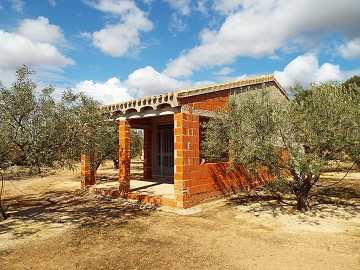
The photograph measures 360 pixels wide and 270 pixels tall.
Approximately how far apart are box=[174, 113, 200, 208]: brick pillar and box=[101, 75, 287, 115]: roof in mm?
667

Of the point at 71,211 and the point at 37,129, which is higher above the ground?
the point at 37,129

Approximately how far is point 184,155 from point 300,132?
3.79 metres

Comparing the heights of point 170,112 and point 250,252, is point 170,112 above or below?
above

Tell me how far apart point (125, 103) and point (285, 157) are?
6735 millimetres

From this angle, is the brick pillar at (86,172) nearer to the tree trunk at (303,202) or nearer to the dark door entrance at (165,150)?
the dark door entrance at (165,150)

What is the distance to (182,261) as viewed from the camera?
548 centimetres

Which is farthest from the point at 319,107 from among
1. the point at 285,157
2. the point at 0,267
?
the point at 0,267

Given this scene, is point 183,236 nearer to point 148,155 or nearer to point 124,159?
point 124,159

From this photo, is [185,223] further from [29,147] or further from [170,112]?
[29,147]

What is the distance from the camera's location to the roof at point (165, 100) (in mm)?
9705

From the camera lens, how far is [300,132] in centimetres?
807

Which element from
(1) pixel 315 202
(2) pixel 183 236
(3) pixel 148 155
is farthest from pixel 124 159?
(1) pixel 315 202

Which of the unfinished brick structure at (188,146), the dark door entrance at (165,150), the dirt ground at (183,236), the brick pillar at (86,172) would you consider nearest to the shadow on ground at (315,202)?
the dirt ground at (183,236)

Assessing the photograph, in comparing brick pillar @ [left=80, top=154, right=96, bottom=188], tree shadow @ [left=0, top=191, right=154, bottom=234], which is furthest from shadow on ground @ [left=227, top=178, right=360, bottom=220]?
brick pillar @ [left=80, top=154, right=96, bottom=188]
